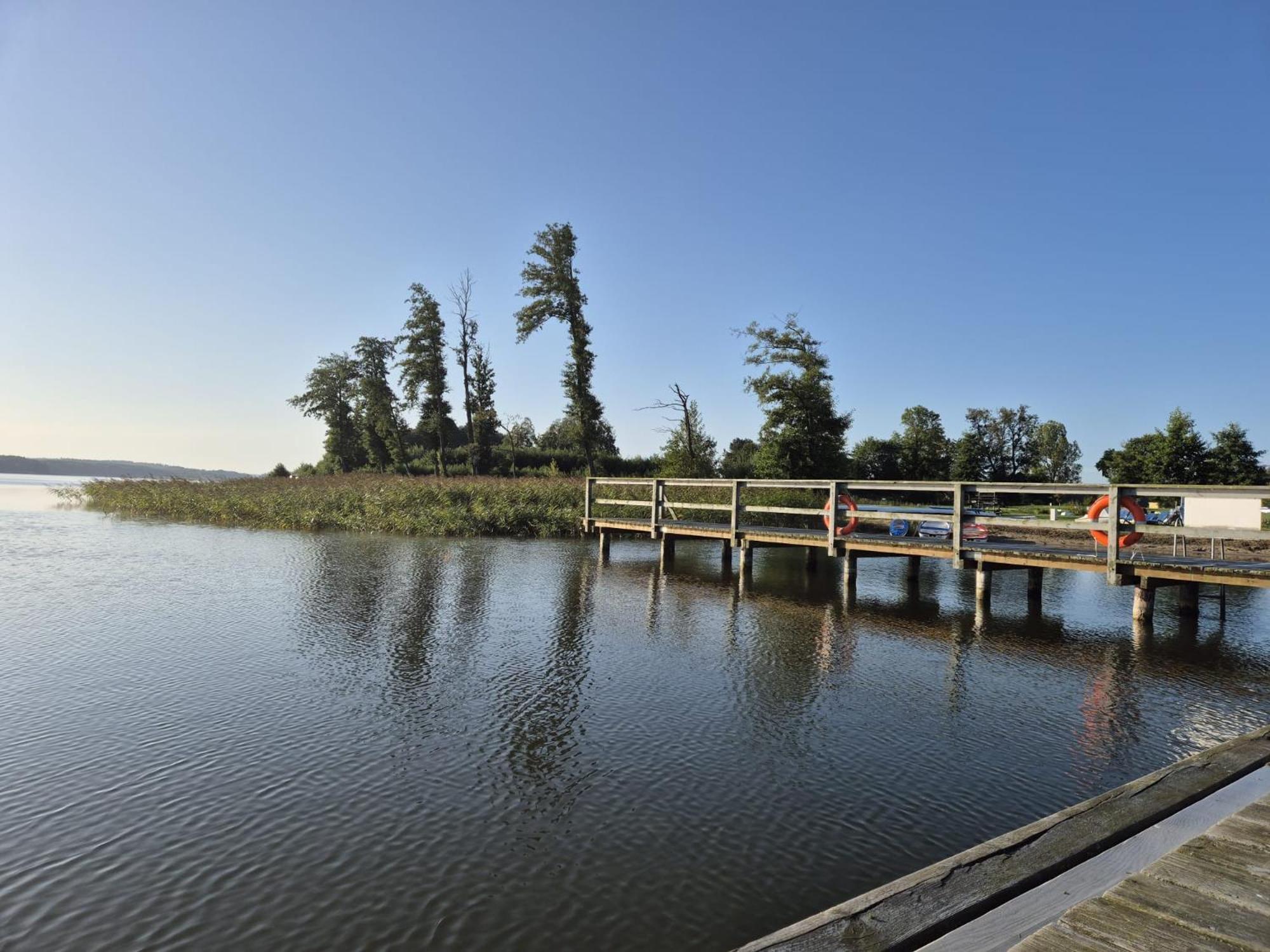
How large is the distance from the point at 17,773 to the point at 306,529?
75.2ft

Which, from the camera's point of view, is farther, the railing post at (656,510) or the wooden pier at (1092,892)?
the railing post at (656,510)

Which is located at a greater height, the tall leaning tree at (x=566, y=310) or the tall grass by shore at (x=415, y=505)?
the tall leaning tree at (x=566, y=310)

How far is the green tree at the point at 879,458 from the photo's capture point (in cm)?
5828

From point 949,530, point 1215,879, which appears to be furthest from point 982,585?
point 1215,879

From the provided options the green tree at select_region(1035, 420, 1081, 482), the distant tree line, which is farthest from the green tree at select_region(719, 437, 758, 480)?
the green tree at select_region(1035, 420, 1081, 482)

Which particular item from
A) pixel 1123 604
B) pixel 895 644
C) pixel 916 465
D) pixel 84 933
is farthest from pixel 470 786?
pixel 916 465

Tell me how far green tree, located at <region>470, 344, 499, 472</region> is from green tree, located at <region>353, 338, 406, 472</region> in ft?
22.9

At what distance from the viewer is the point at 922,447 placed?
59.3 metres

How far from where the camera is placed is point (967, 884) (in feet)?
9.73

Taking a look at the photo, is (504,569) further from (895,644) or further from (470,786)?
(470,786)

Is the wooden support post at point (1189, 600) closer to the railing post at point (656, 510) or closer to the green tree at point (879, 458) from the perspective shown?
the railing post at point (656, 510)

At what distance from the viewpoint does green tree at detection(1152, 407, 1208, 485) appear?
130 feet

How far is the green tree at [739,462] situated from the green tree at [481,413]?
13.9m

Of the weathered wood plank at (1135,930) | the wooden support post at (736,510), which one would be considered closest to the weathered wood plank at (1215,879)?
the weathered wood plank at (1135,930)
